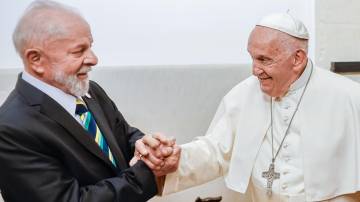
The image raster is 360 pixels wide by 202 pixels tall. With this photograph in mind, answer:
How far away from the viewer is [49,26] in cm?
146

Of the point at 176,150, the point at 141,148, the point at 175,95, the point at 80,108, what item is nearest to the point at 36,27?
the point at 80,108

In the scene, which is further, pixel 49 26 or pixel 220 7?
pixel 220 7

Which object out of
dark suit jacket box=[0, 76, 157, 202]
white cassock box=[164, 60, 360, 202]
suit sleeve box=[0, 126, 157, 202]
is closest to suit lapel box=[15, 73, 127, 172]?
dark suit jacket box=[0, 76, 157, 202]

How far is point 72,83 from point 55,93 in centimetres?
8

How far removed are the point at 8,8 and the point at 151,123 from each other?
1.01 metres

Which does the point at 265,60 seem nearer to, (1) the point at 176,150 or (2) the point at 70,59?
(1) the point at 176,150

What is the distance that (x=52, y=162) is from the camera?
143cm

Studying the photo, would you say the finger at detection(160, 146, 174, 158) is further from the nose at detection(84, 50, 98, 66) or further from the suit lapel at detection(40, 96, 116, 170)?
the nose at detection(84, 50, 98, 66)

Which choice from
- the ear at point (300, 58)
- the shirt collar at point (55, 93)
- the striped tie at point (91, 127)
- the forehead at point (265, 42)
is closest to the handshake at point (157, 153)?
the striped tie at point (91, 127)

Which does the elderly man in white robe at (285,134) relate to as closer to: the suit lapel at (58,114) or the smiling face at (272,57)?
the smiling face at (272,57)

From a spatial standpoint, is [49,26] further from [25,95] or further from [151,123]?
[151,123]

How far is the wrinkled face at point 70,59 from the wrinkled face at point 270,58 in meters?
0.73

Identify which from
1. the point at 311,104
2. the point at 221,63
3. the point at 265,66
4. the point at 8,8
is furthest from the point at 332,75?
the point at 8,8

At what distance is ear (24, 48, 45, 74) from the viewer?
1470 millimetres
